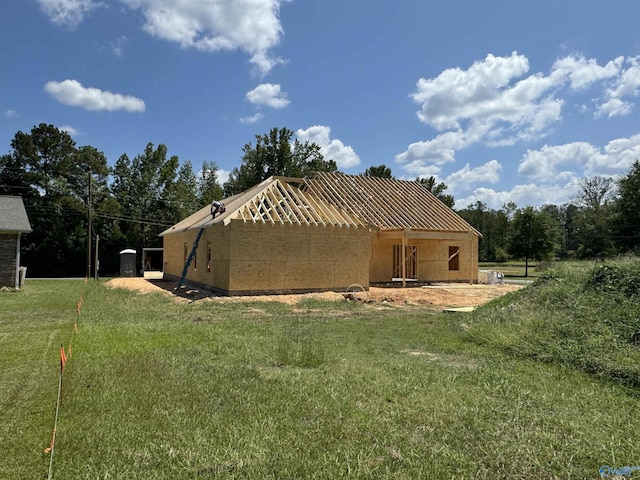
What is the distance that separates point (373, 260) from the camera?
22188mm

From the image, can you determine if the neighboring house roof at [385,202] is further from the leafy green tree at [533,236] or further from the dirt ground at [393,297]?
the leafy green tree at [533,236]

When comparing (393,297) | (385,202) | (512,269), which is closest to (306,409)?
(393,297)

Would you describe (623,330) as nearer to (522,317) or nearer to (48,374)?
(522,317)

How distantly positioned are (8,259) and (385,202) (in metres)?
18.1

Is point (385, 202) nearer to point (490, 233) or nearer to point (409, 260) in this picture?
point (409, 260)

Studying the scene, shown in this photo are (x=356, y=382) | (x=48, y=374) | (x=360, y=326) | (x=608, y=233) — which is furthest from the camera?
(x=608, y=233)

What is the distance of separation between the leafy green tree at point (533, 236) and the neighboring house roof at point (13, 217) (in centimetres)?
3486

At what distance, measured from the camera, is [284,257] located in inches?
659

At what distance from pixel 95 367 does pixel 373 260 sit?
17.2 meters

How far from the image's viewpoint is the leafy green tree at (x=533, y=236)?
36688mm

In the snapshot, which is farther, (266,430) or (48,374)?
(48,374)

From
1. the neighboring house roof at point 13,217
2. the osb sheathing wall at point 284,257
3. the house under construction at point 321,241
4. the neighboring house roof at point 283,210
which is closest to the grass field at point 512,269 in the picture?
the house under construction at point 321,241

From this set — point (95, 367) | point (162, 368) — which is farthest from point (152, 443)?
point (95, 367)

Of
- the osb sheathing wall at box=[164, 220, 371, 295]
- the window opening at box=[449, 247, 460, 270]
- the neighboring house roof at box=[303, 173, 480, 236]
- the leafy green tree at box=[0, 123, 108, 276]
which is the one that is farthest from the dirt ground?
the leafy green tree at box=[0, 123, 108, 276]
